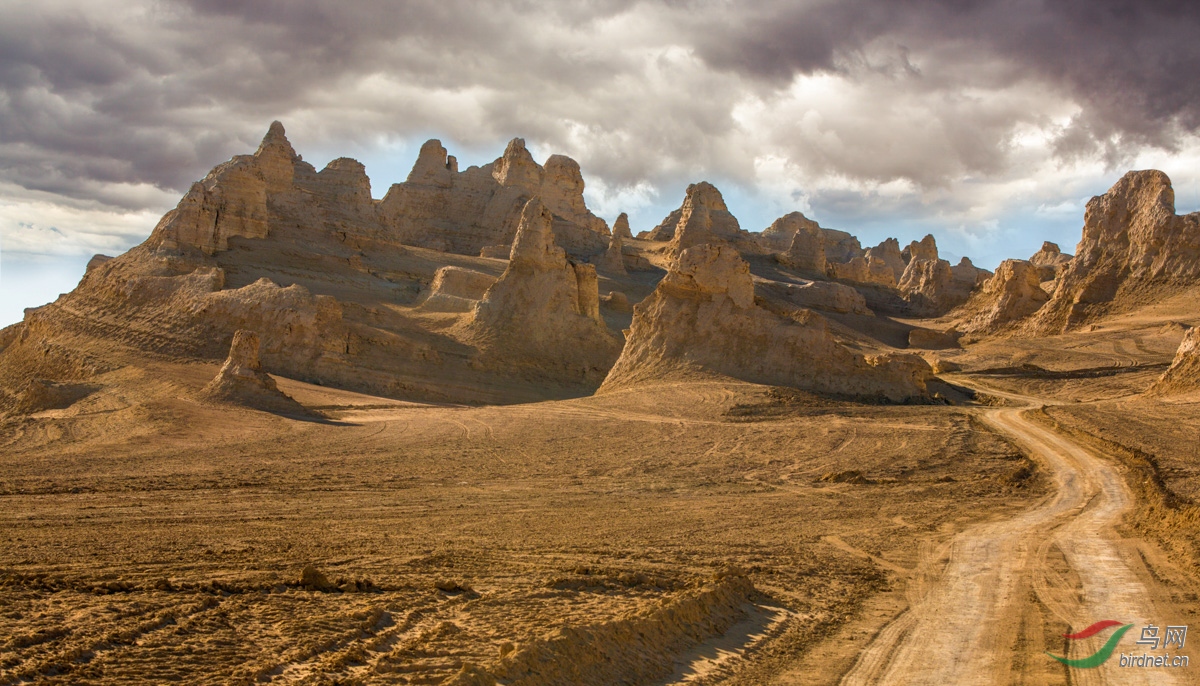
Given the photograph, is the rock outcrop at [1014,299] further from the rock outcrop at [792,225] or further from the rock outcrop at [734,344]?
the rock outcrop at [792,225]

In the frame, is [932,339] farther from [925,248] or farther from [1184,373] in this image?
[925,248]

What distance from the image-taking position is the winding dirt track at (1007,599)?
6.55 meters

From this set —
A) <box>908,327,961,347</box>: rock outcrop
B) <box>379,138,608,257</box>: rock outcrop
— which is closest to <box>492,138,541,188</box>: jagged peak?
<box>379,138,608,257</box>: rock outcrop

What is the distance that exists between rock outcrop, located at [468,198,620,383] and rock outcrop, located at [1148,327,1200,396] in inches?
751

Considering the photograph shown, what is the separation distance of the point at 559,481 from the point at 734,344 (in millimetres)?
12747

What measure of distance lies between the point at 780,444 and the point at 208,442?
38.2 feet

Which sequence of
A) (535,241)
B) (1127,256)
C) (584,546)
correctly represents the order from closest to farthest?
(584,546)
(535,241)
(1127,256)

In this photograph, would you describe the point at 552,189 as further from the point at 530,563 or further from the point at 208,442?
the point at 530,563

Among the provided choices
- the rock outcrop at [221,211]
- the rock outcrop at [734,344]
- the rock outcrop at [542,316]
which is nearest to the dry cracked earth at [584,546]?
the rock outcrop at [734,344]

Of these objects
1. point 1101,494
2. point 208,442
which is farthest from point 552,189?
point 1101,494

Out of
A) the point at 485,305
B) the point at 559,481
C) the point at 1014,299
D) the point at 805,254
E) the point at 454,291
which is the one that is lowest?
the point at 559,481

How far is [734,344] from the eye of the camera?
26891 millimetres

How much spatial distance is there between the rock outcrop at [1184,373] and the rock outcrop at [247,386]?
2309 cm

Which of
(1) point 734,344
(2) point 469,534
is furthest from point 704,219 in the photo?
(2) point 469,534
